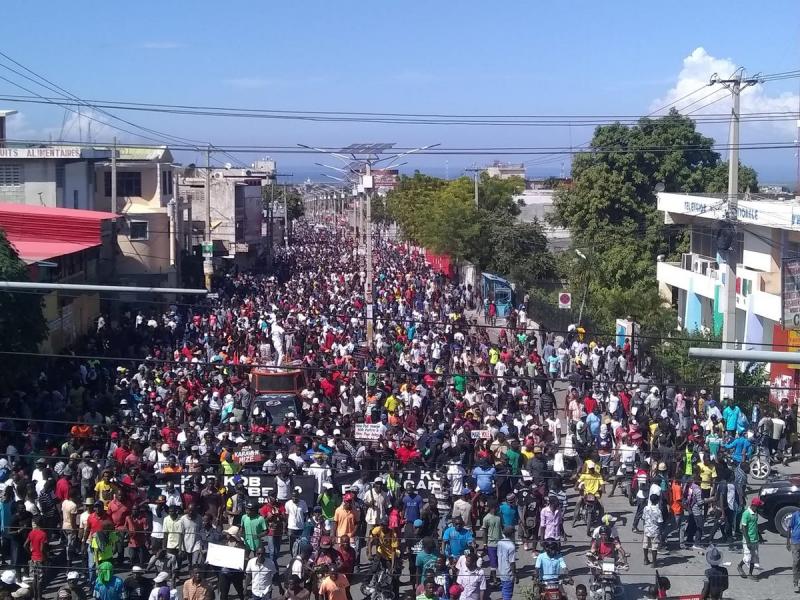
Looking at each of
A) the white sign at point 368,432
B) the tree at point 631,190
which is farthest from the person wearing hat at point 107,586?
the tree at point 631,190

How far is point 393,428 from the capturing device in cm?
1562

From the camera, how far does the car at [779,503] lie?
536 inches

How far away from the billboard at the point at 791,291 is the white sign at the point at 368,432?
8.29 meters

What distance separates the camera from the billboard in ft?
60.4

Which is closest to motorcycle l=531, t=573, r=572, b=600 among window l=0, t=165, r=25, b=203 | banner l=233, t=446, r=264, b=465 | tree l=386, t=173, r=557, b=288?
banner l=233, t=446, r=264, b=465

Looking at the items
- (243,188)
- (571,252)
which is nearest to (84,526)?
(571,252)

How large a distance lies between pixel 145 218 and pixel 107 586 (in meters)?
29.0

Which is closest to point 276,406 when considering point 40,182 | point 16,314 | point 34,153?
point 16,314

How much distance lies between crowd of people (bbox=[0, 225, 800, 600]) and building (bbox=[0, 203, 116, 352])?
4833 millimetres

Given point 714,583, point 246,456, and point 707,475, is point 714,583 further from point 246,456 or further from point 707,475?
point 246,456

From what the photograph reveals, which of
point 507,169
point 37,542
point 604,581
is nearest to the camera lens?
point 604,581

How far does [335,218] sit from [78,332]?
3544 inches

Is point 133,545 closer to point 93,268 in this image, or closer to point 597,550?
point 597,550

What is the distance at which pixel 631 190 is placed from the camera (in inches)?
1515
